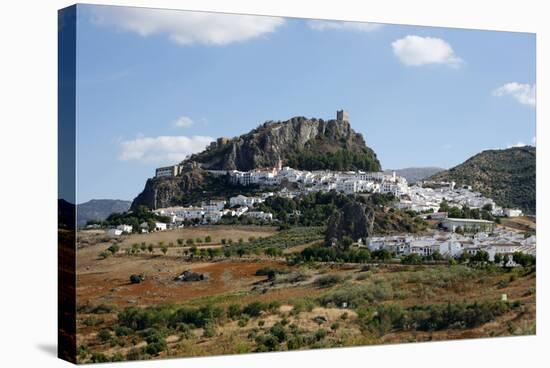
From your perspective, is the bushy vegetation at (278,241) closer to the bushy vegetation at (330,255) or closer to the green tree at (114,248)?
the bushy vegetation at (330,255)

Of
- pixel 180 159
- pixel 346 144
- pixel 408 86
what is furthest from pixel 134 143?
pixel 408 86

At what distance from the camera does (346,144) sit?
18.2m

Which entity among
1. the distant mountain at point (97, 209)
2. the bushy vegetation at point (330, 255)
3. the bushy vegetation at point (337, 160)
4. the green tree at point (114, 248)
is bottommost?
the bushy vegetation at point (330, 255)

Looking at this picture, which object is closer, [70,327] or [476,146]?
[70,327]

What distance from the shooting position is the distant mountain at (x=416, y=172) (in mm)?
18686

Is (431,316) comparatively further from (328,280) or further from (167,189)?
(167,189)

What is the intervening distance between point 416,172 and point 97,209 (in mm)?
5989

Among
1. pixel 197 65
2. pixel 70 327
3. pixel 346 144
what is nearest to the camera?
pixel 70 327

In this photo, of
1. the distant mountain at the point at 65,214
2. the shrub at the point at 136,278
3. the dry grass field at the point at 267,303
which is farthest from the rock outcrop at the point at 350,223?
the distant mountain at the point at 65,214

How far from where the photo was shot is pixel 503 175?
19.7 m

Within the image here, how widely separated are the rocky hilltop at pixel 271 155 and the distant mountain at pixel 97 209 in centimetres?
35

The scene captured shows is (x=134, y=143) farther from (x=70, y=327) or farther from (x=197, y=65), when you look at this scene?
(x=70, y=327)

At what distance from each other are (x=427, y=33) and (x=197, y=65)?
436cm

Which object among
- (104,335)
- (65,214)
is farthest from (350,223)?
(65,214)
